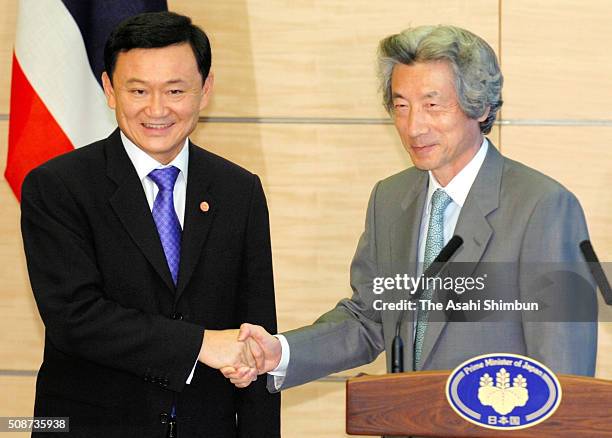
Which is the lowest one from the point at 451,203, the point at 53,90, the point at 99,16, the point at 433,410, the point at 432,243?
the point at 433,410

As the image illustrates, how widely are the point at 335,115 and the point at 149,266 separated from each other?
4.29 feet

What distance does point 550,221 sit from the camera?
239 centimetres

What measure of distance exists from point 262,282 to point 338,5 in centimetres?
135

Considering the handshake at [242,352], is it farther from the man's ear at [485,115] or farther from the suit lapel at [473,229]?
the man's ear at [485,115]

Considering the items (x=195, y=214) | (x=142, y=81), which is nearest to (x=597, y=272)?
(x=195, y=214)

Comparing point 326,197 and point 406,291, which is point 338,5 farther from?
point 406,291

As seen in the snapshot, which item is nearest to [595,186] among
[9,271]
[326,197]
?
[326,197]

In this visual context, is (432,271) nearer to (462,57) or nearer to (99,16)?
(462,57)

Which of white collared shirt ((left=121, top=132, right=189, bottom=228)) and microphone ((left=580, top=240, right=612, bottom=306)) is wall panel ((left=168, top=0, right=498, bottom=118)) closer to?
white collared shirt ((left=121, top=132, right=189, bottom=228))

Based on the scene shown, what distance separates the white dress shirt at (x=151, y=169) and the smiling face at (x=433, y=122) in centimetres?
57

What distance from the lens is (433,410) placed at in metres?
1.85

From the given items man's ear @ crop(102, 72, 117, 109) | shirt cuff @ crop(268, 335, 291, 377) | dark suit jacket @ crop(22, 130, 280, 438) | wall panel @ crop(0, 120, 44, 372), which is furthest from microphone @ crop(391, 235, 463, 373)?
wall panel @ crop(0, 120, 44, 372)

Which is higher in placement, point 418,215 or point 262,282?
point 418,215

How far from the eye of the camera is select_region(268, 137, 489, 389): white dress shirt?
2.53 meters
